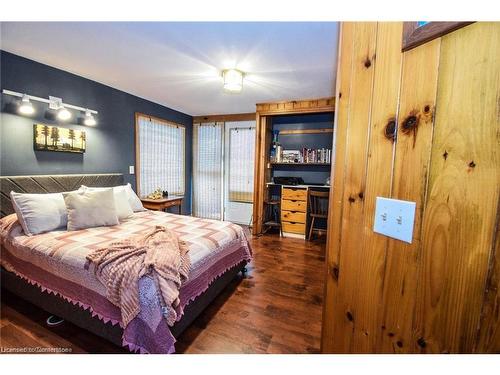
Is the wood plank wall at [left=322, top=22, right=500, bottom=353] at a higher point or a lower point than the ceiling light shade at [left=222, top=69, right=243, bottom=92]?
lower

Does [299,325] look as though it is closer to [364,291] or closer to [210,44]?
[364,291]

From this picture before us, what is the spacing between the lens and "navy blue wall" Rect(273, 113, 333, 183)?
4.13 m

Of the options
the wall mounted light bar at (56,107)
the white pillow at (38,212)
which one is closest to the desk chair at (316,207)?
the white pillow at (38,212)

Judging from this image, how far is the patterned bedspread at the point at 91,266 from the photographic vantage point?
1329mm

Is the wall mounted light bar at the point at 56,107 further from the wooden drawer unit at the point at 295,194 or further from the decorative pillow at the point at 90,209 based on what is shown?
the wooden drawer unit at the point at 295,194

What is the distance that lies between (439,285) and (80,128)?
367 centimetres

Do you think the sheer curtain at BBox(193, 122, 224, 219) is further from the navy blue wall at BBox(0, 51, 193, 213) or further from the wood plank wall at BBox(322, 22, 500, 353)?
the wood plank wall at BBox(322, 22, 500, 353)

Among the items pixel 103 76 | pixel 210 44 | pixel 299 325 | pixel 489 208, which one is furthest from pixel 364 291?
pixel 103 76

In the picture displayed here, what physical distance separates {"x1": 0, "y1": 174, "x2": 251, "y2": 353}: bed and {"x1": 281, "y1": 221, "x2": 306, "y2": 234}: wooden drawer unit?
5.61 feet

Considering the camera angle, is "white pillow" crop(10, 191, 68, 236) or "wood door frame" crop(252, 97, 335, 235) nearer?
"white pillow" crop(10, 191, 68, 236)

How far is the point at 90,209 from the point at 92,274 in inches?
39.4

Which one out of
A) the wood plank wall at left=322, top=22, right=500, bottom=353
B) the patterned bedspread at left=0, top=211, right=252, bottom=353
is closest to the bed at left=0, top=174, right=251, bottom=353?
the patterned bedspread at left=0, top=211, right=252, bottom=353

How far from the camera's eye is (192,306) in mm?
1712

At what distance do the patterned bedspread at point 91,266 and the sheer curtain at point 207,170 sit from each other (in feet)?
8.53
